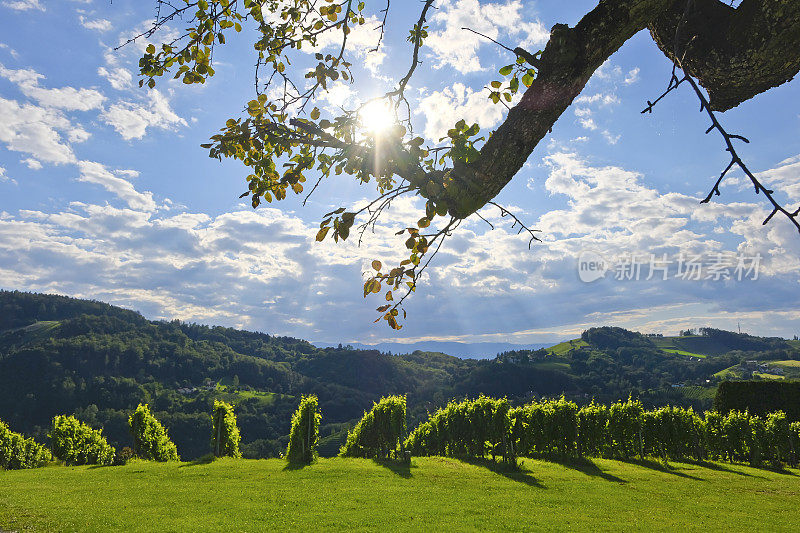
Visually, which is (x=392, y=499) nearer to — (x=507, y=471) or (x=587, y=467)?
(x=507, y=471)

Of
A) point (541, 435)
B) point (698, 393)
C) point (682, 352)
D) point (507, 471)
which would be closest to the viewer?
point (507, 471)

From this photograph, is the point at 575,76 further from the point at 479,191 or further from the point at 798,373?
the point at 798,373

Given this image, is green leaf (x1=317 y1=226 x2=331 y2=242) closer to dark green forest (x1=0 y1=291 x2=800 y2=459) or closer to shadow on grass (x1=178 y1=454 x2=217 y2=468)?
shadow on grass (x1=178 y1=454 x2=217 y2=468)

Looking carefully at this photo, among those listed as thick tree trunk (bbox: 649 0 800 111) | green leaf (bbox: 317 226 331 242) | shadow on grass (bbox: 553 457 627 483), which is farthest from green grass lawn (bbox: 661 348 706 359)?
green leaf (bbox: 317 226 331 242)

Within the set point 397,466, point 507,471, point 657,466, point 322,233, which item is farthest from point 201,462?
point 322,233

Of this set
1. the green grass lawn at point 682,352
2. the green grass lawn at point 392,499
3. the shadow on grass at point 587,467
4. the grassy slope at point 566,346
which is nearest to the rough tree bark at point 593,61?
the green grass lawn at point 392,499

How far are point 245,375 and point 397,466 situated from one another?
127 metres

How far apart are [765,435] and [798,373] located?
11664 cm

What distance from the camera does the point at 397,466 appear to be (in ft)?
59.5

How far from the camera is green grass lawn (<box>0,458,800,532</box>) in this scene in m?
9.70

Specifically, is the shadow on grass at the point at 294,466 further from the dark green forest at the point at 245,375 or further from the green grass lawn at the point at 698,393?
the green grass lawn at the point at 698,393

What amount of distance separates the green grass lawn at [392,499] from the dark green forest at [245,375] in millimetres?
51872

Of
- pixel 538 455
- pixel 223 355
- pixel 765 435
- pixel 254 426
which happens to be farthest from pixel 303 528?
pixel 223 355

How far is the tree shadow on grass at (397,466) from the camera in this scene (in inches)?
648
